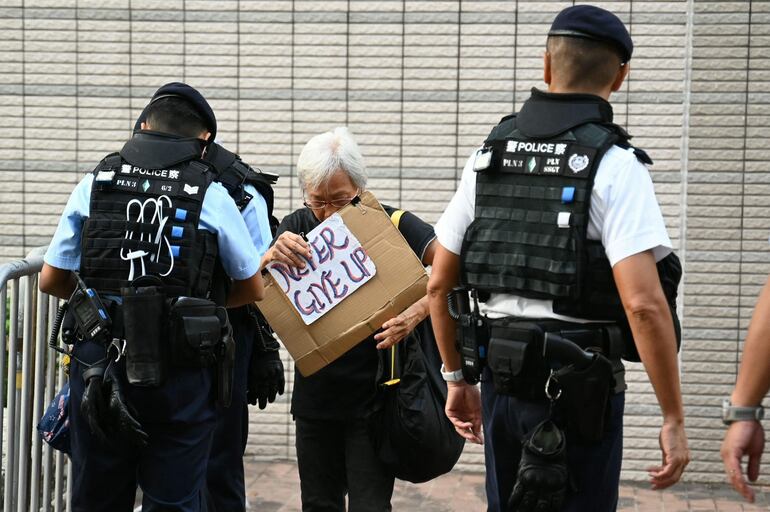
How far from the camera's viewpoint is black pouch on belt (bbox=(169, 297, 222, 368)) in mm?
4059

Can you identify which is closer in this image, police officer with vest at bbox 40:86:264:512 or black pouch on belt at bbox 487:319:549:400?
black pouch on belt at bbox 487:319:549:400

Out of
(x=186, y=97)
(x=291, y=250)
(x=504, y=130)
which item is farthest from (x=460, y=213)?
(x=186, y=97)

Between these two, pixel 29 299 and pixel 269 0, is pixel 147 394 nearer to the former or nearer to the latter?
pixel 29 299

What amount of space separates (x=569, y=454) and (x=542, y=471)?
0.14 m

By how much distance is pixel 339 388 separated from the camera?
15.1 ft

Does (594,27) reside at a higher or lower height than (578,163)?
higher

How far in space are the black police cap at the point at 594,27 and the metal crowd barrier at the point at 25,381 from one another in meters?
2.35

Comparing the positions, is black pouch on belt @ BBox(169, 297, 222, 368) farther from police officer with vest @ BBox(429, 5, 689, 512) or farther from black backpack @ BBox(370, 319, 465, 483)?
police officer with vest @ BBox(429, 5, 689, 512)

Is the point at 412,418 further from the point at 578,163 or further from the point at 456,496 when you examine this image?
the point at 456,496

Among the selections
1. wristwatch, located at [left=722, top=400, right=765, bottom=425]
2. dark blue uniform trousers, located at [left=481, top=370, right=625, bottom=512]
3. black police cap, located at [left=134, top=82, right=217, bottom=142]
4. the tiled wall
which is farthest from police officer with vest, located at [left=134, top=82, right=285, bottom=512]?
wristwatch, located at [left=722, top=400, right=765, bottom=425]

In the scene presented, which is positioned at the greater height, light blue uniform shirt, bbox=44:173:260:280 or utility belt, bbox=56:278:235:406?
light blue uniform shirt, bbox=44:173:260:280

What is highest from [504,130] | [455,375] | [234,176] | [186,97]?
[186,97]

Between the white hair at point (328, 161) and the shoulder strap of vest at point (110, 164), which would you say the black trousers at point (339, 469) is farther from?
the shoulder strap of vest at point (110, 164)

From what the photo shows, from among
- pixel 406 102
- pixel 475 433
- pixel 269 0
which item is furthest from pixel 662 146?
pixel 475 433
